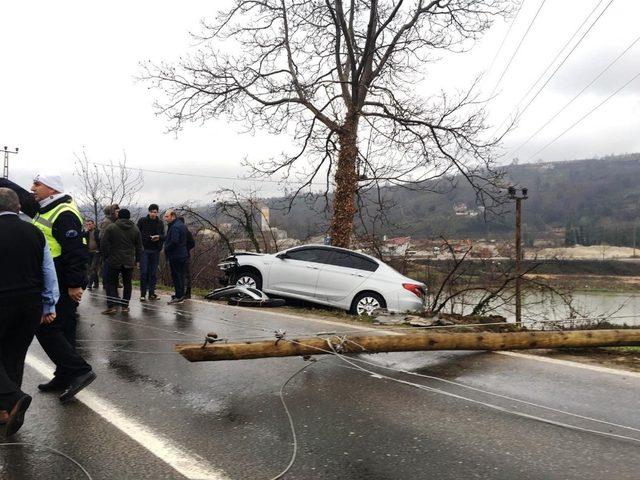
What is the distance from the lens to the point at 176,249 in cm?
1045

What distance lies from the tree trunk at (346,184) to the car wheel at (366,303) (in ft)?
16.7

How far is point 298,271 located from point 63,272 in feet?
22.1

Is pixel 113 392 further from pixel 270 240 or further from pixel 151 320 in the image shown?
pixel 270 240

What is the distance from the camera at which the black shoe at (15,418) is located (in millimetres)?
3414

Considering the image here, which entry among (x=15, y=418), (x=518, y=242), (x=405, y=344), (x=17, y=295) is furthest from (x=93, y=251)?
(x=518, y=242)

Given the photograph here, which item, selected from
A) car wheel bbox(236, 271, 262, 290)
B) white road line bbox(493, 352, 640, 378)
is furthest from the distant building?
white road line bbox(493, 352, 640, 378)

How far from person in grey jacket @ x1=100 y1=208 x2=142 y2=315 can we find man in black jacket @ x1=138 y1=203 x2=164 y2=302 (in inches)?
49.0

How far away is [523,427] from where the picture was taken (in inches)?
145

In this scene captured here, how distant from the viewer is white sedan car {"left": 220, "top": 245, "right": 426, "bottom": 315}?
1012 centimetres

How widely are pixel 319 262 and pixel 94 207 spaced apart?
15.7 m

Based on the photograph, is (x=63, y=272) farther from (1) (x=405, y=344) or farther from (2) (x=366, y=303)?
(2) (x=366, y=303)

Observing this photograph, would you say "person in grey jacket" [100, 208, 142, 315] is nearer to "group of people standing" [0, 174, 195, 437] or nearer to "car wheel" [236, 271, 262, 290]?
"car wheel" [236, 271, 262, 290]

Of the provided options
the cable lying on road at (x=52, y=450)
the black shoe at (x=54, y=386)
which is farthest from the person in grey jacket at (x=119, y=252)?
the cable lying on road at (x=52, y=450)

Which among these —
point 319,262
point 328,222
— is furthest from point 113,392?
point 328,222
